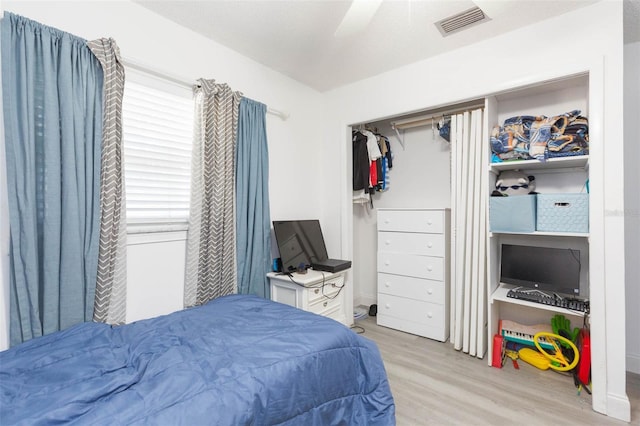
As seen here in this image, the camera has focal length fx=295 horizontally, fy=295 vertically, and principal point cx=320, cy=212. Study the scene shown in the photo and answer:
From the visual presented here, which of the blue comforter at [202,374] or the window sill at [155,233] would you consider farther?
the window sill at [155,233]

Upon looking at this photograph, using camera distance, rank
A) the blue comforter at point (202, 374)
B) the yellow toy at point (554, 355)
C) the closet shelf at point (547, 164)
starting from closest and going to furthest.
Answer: the blue comforter at point (202, 374)
the closet shelf at point (547, 164)
the yellow toy at point (554, 355)

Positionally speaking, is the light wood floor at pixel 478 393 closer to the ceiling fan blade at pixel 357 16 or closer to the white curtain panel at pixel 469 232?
the white curtain panel at pixel 469 232

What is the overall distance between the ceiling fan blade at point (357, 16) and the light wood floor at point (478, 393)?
220 centimetres

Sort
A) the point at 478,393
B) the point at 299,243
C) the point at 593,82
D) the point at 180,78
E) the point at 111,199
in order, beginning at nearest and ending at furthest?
the point at 111,199
the point at 593,82
the point at 478,393
the point at 180,78
the point at 299,243

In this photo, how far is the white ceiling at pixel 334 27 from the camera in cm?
190

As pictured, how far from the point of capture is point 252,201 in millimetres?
2473

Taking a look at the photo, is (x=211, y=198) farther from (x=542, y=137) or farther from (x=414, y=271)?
(x=542, y=137)

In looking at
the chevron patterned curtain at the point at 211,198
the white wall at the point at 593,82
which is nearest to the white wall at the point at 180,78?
the chevron patterned curtain at the point at 211,198

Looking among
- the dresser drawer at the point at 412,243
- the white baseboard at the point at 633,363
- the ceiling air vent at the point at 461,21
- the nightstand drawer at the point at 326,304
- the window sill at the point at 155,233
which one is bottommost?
the white baseboard at the point at 633,363

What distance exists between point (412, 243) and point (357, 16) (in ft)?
6.66

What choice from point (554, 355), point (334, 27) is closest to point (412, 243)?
point (554, 355)

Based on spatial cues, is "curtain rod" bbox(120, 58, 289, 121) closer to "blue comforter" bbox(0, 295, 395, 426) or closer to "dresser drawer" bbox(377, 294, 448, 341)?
"blue comforter" bbox(0, 295, 395, 426)

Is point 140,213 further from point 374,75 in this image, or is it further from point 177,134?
point 374,75

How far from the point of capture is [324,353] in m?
1.38
